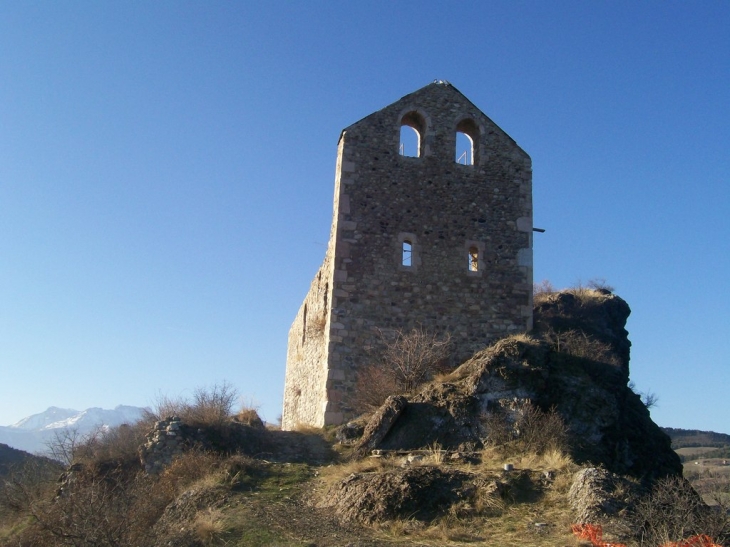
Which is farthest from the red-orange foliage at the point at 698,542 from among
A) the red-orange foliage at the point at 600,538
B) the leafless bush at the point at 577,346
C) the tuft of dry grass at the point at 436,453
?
the leafless bush at the point at 577,346

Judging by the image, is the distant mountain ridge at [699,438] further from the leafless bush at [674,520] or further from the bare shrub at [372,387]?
the leafless bush at [674,520]

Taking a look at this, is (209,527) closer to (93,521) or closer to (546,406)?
(93,521)

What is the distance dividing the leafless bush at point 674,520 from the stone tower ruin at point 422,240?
769 centimetres

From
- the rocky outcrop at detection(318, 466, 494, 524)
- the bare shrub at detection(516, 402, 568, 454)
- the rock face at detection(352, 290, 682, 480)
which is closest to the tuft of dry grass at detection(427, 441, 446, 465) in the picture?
the rock face at detection(352, 290, 682, 480)

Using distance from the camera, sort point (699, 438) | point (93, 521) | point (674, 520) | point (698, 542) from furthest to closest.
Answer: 1. point (699, 438)
2. point (93, 521)
3. point (674, 520)
4. point (698, 542)

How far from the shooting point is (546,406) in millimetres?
13180

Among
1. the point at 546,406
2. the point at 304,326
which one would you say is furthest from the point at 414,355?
the point at 304,326

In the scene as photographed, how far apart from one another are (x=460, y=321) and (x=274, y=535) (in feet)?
28.0

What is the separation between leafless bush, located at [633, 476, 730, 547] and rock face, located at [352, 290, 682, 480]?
278 cm

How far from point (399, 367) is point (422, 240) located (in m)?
3.33

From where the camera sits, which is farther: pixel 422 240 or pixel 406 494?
pixel 422 240

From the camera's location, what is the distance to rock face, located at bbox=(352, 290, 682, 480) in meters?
12.9

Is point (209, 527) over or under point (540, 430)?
under

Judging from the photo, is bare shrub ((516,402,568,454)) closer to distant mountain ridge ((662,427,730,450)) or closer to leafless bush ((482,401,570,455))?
leafless bush ((482,401,570,455))
